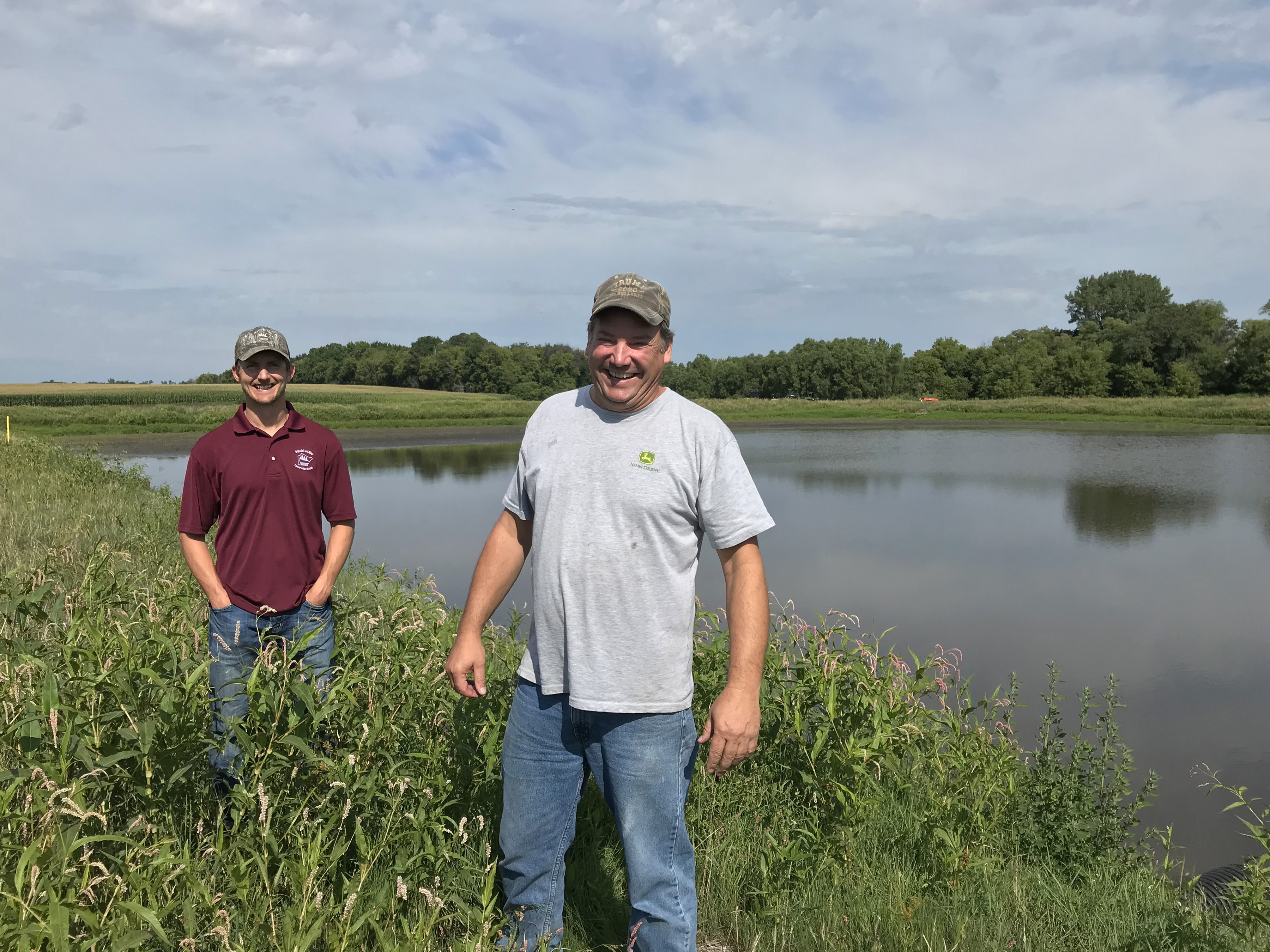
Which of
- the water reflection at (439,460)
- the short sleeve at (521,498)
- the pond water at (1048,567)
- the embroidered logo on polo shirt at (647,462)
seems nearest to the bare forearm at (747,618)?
the embroidered logo on polo shirt at (647,462)

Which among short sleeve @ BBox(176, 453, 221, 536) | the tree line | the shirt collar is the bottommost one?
short sleeve @ BBox(176, 453, 221, 536)

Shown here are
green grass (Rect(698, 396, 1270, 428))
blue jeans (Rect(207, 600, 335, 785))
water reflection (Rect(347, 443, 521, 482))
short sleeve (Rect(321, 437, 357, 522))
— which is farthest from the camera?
green grass (Rect(698, 396, 1270, 428))

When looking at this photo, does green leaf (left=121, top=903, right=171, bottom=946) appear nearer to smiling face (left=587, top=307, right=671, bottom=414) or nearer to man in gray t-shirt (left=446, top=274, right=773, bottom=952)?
man in gray t-shirt (left=446, top=274, right=773, bottom=952)

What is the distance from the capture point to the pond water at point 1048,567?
776 cm

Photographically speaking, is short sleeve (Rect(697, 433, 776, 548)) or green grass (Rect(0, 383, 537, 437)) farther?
green grass (Rect(0, 383, 537, 437))

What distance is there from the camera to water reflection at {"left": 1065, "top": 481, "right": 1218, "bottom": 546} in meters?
17.8

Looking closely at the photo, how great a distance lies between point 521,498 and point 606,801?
1.00 metres

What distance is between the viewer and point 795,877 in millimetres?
3754

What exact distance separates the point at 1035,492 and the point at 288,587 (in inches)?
932

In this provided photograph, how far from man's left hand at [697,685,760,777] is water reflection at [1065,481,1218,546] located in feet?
53.4

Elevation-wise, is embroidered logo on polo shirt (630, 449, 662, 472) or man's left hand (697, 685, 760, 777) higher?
embroidered logo on polo shirt (630, 449, 662, 472)

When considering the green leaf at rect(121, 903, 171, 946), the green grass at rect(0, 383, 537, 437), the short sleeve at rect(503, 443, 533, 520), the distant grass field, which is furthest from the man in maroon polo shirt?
the distant grass field

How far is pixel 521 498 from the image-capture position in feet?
9.41

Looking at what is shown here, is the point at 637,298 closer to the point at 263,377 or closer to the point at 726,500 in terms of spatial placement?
the point at 726,500
